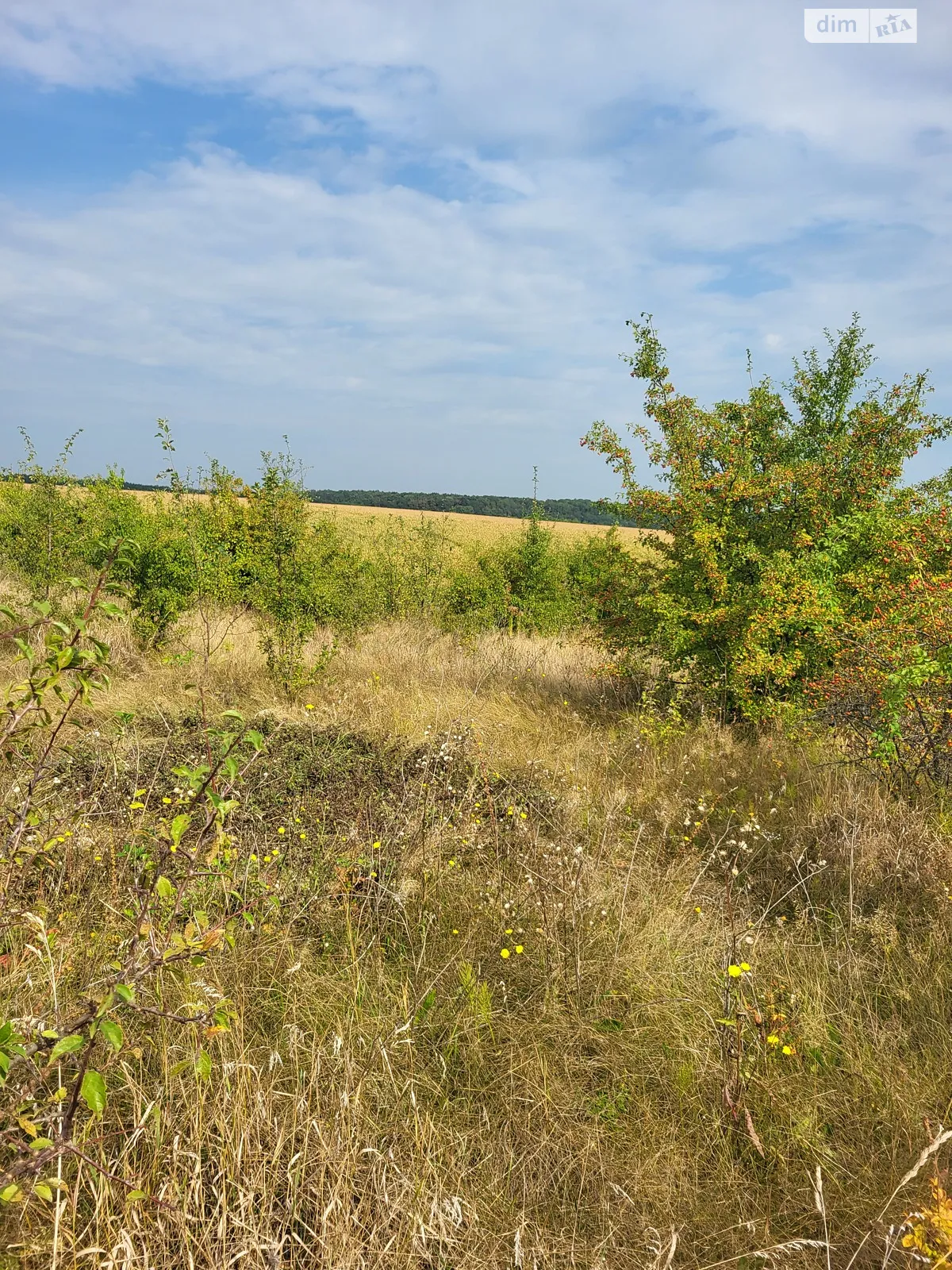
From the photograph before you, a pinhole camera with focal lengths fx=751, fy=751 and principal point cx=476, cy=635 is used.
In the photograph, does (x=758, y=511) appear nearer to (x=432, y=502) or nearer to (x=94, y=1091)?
(x=94, y=1091)

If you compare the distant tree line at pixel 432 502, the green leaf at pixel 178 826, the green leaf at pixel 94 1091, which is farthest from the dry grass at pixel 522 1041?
the distant tree line at pixel 432 502

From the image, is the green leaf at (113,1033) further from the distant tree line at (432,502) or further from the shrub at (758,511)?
the distant tree line at (432,502)

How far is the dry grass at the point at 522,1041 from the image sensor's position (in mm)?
1924

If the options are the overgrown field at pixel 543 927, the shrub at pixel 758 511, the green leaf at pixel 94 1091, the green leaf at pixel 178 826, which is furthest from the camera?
the shrub at pixel 758 511

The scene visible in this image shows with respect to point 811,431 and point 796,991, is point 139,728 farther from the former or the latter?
point 811,431

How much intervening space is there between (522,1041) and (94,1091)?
5.27 feet

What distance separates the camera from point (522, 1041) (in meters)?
2.62

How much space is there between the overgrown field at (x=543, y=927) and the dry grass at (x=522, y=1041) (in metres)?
0.02

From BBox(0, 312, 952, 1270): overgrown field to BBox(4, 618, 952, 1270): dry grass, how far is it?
0.02 m

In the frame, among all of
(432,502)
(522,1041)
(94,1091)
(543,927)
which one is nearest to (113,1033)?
(94,1091)

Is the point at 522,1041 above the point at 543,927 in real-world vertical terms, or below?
below

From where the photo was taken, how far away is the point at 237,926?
316cm

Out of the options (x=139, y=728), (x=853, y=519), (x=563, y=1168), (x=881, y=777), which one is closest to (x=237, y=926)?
(x=563, y=1168)

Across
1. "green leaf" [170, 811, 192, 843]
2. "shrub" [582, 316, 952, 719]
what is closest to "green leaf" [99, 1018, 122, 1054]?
"green leaf" [170, 811, 192, 843]
